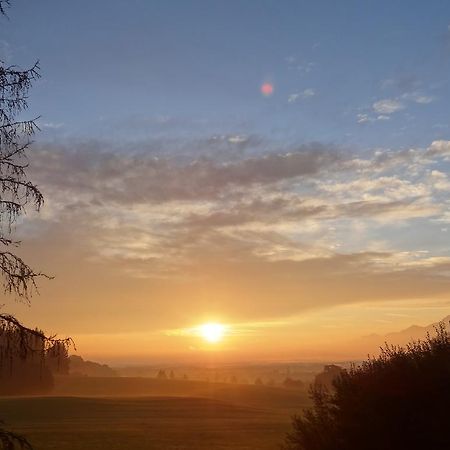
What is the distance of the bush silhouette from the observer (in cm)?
1325

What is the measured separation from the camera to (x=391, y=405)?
13.8 meters

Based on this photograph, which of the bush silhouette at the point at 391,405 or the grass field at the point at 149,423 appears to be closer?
the bush silhouette at the point at 391,405

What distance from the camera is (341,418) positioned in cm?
1503

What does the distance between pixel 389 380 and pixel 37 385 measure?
400 feet

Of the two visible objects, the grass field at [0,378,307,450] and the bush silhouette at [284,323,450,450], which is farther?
the grass field at [0,378,307,450]

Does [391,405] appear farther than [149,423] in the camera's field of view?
No

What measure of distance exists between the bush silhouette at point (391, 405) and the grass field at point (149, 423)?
25.0 metres

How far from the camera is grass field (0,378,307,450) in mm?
42344

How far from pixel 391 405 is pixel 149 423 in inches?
2061

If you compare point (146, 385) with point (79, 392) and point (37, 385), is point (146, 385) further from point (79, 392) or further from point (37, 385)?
point (37, 385)

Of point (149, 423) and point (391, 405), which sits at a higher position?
point (391, 405)

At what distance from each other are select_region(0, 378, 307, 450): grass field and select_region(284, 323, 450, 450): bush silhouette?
81.9ft

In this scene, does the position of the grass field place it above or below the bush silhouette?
below

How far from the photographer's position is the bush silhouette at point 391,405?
43.5 ft
